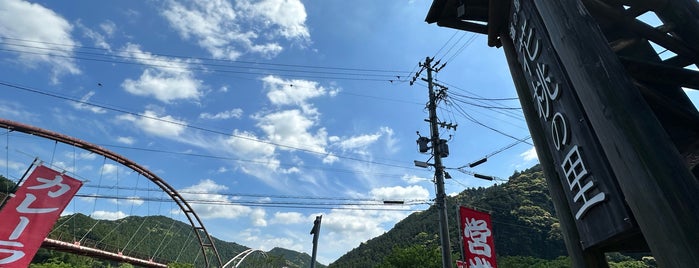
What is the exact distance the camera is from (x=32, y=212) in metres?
10.4

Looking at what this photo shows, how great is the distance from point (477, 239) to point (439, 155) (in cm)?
422

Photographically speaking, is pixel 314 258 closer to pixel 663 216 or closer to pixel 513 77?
pixel 513 77

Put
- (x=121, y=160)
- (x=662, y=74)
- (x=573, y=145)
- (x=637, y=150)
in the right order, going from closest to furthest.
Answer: (x=637, y=150)
(x=573, y=145)
(x=662, y=74)
(x=121, y=160)

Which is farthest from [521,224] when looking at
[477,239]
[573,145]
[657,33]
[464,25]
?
[573,145]

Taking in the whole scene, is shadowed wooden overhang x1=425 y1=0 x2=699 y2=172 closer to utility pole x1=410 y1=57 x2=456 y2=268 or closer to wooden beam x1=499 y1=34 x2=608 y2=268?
wooden beam x1=499 y1=34 x2=608 y2=268

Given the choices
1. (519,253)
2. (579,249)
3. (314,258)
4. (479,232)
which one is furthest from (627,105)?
(519,253)

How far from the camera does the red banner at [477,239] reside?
11.2 metres

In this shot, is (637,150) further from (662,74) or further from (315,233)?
(315,233)

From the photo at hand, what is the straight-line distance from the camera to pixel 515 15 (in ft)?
11.2

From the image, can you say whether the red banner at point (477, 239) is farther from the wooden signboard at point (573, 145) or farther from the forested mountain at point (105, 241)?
the forested mountain at point (105, 241)

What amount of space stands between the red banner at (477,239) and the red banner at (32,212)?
488 inches

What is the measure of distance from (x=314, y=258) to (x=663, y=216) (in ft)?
24.9

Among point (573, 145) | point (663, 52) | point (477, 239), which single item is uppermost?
point (477, 239)

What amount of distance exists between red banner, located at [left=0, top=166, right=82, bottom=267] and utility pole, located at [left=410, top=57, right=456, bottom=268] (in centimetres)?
1216
